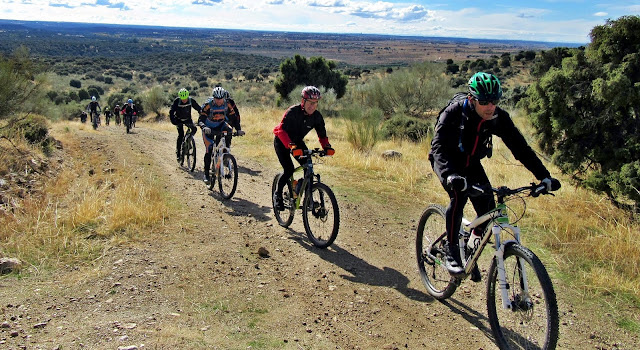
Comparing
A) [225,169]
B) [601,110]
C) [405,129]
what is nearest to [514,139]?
[601,110]

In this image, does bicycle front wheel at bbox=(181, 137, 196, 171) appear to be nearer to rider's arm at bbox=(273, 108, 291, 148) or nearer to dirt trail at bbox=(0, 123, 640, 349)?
dirt trail at bbox=(0, 123, 640, 349)

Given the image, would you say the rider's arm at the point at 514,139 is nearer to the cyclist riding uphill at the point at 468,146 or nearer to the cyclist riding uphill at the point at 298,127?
the cyclist riding uphill at the point at 468,146

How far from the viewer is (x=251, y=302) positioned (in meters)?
4.40

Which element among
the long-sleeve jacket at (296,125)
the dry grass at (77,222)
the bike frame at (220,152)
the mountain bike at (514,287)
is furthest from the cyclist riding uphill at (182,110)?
the mountain bike at (514,287)

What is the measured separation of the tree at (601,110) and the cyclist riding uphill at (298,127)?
380 cm

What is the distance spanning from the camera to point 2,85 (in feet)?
36.3

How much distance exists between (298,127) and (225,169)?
254 cm

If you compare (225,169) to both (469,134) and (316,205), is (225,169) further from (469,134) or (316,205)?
(469,134)

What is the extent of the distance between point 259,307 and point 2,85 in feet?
33.5

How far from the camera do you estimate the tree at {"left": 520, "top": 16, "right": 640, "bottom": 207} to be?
6512 mm

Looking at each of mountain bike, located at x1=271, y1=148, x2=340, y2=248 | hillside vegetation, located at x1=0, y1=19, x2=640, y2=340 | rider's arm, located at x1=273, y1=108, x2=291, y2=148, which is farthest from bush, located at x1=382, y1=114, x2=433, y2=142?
rider's arm, located at x1=273, y1=108, x2=291, y2=148

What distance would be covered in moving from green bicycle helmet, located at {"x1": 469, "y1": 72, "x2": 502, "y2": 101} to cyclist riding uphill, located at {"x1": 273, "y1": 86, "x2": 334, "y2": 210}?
2.42 metres

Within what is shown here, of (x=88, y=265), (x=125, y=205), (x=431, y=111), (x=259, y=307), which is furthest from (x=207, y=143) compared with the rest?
(x=431, y=111)

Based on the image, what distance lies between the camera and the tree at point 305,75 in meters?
35.7
